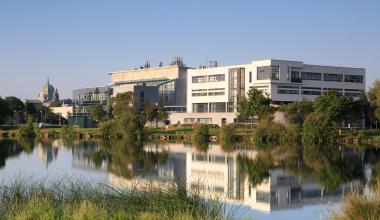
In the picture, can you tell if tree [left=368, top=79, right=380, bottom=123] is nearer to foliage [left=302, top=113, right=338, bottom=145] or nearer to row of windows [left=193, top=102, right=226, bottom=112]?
foliage [left=302, top=113, right=338, bottom=145]

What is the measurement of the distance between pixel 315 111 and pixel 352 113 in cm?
920

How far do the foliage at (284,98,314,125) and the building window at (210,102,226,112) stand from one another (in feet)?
89.8

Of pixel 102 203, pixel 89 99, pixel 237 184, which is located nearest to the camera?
pixel 102 203

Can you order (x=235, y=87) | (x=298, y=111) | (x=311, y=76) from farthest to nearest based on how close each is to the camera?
(x=235, y=87)
(x=311, y=76)
(x=298, y=111)

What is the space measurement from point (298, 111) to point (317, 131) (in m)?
10.8

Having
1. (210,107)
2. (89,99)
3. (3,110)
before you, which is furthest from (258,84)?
(89,99)

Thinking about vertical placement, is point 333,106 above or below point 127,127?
above

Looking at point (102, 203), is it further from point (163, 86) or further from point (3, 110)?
point (163, 86)

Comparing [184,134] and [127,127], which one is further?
[184,134]

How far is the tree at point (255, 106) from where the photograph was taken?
99.6 metres

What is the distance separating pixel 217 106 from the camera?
123m

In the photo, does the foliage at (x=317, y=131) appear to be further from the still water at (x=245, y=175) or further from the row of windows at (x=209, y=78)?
the row of windows at (x=209, y=78)

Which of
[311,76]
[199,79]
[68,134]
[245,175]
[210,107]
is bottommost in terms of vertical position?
[245,175]

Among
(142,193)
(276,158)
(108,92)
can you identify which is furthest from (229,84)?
(142,193)
